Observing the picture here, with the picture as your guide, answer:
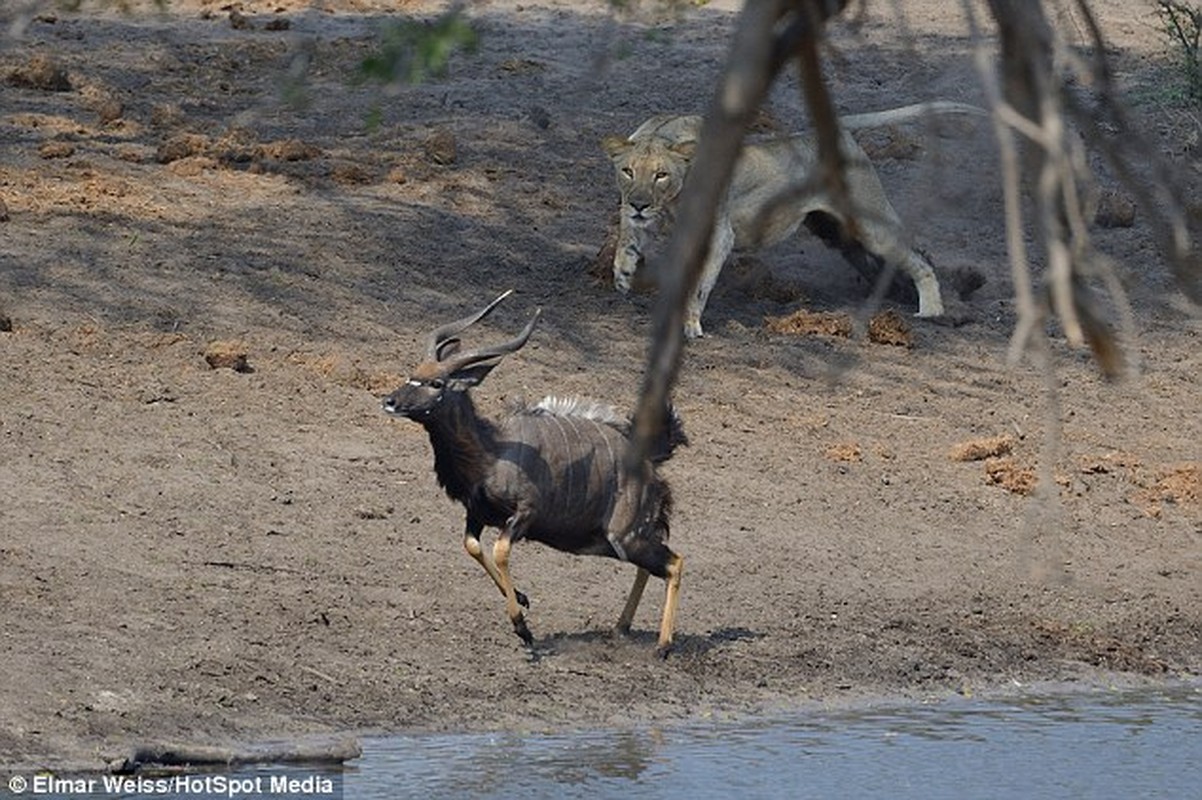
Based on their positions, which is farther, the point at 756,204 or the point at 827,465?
the point at 756,204

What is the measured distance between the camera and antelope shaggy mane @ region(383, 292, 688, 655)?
8.45 metres

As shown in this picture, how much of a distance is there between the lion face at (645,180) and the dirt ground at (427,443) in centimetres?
49

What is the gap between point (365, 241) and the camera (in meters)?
13.0

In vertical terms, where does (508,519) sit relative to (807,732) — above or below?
above

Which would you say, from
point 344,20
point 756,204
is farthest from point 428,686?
point 344,20

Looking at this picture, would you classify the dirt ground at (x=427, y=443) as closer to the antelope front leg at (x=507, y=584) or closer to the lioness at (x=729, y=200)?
the antelope front leg at (x=507, y=584)

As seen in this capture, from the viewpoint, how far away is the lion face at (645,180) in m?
12.4

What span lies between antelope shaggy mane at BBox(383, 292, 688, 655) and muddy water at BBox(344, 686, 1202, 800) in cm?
71

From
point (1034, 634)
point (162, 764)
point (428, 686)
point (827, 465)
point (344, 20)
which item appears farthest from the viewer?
point (344, 20)

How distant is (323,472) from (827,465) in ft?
7.84

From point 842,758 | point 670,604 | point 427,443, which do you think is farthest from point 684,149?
point 842,758

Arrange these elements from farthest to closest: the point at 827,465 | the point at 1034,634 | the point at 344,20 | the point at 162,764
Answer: the point at 344,20 → the point at 827,465 → the point at 1034,634 → the point at 162,764

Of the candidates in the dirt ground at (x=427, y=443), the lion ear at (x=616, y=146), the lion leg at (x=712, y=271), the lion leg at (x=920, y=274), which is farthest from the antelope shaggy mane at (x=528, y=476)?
the lion leg at (x=920, y=274)

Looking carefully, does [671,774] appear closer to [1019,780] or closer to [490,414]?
[1019,780]
